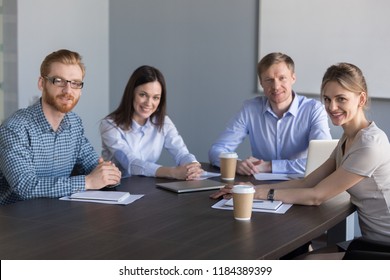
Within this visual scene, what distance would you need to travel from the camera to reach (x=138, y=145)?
11.0 ft

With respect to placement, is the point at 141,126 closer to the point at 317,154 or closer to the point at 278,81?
the point at 278,81

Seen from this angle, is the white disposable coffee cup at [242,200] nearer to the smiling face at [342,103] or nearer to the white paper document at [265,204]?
the white paper document at [265,204]

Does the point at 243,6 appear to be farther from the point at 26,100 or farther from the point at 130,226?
the point at 130,226

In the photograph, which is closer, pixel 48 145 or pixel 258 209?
pixel 258 209

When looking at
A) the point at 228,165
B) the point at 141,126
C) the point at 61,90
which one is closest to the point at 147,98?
the point at 141,126

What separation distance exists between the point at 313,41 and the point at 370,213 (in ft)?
7.96

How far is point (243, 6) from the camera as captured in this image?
480 centimetres

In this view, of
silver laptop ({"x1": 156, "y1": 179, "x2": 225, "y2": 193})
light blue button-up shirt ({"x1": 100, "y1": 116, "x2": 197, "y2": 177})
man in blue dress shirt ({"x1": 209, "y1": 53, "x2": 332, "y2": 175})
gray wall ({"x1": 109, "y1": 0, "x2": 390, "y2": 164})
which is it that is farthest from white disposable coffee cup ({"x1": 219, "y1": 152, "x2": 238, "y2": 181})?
gray wall ({"x1": 109, "y1": 0, "x2": 390, "y2": 164})

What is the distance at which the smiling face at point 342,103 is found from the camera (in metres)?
2.39

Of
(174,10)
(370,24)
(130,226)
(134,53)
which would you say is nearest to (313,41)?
(370,24)

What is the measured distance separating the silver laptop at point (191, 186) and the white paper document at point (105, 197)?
0.69 feet

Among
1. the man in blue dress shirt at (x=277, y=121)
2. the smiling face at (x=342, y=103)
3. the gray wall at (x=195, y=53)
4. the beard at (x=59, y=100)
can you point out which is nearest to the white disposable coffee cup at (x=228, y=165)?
the man in blue dress shirt at (x=277, y=121)

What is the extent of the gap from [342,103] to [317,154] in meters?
0.61
